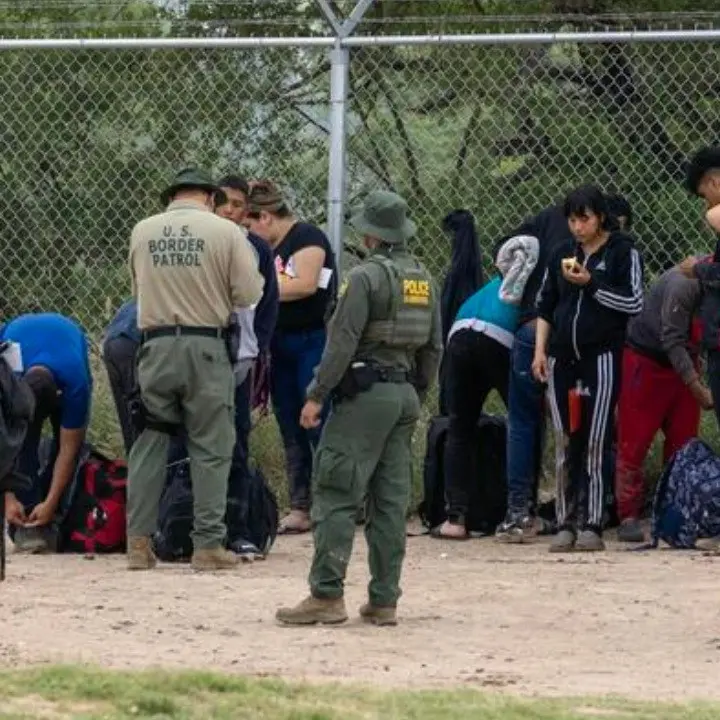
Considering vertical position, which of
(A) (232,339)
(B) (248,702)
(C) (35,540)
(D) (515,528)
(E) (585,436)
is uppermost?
(A) (232,339)

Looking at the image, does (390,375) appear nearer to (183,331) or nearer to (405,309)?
(405,309)

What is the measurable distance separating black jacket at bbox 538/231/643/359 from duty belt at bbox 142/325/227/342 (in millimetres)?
1706

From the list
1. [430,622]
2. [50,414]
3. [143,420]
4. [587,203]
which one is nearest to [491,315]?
[587,203]

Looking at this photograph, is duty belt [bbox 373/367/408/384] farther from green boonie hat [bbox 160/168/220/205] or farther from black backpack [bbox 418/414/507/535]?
black backpack [bbox 418/414/507/535]

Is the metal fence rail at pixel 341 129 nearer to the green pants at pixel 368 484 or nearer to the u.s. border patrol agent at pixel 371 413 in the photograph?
the u.s. border patrol agent at pixel 371 413

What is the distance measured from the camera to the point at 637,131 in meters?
12.6

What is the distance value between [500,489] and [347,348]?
3.31 metres

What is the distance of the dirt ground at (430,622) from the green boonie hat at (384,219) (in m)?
1.51

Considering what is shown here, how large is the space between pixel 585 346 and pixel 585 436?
43cm

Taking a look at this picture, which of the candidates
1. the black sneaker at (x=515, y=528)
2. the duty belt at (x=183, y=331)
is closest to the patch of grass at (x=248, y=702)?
the duty belt at (x=183, y=331)

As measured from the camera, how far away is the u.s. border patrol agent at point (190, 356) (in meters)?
10.8

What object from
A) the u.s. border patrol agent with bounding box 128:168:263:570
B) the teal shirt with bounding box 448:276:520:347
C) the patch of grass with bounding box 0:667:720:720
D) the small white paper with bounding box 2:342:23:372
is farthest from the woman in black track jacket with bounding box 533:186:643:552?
the patch of grass with bounding box 0:667:720:720

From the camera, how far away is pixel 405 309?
369 inches

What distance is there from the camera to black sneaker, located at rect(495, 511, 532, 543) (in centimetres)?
1199
